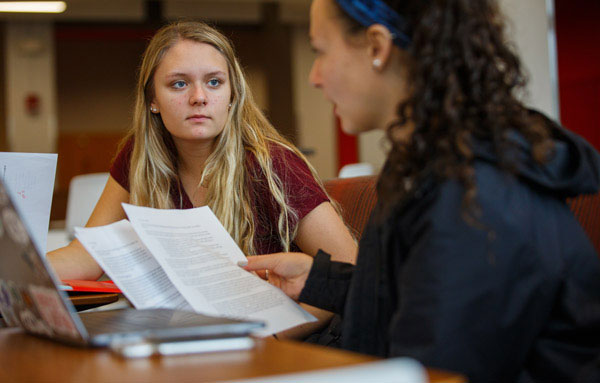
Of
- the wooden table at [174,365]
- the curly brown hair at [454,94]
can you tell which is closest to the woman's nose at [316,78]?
the curly brown hair at [454,94]

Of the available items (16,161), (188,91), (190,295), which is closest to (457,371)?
(190,295)

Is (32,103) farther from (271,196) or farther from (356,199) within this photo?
(271,196)

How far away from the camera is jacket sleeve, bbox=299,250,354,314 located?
1.05m

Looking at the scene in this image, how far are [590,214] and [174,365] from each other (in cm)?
83

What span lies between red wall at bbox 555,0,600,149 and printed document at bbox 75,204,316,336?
427cm

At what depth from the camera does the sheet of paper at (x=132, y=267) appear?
968 mm

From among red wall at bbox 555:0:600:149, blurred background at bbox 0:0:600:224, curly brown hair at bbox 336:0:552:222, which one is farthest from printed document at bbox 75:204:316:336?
blurred background at bbox 0:0:600:224

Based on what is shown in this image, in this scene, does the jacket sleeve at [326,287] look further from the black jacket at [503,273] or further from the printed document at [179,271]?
the black jacket at [503,273]

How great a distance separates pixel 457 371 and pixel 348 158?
8.18m

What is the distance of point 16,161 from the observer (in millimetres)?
1347

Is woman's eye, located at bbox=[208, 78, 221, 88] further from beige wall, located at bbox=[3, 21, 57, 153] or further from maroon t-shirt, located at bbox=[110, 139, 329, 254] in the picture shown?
beige wall, located at bbox=[3, 21, 57, 153]

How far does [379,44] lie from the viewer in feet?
2.91

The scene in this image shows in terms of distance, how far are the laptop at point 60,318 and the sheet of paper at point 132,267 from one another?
9 cm

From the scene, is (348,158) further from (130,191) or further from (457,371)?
(457,371)
